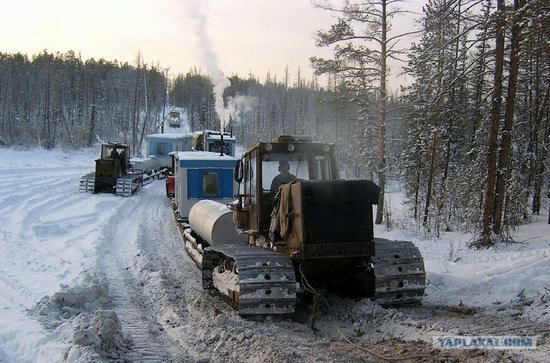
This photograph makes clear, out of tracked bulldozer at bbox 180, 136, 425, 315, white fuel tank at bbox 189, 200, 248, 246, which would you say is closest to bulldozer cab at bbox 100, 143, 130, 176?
white fuel tank at bbox 189, 200, 248, 246

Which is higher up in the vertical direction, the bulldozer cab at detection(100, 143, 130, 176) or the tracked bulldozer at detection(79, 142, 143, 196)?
the bulldozer cab at detection(100, 143, 130, 176)

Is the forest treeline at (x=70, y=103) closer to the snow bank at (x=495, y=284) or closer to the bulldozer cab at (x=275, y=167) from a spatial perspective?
the bulldozer cab at (x=275, y=167)

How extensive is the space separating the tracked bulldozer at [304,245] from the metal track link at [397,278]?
14 mm

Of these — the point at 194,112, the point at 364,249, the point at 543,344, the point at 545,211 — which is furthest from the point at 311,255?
the point at 194,112

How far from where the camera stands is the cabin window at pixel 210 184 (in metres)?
17.4

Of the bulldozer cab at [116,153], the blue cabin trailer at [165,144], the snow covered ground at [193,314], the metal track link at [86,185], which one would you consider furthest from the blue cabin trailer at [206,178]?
the blue cabin trailer at [165,144]

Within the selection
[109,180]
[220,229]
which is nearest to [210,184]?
[220,229]

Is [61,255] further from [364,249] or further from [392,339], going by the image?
[392,339]

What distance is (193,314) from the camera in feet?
23.8

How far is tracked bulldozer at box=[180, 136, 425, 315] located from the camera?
650 cm

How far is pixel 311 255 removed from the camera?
649 centimetres

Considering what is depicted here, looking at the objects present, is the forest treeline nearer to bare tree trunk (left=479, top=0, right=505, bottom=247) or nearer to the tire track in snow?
the tire track in snow

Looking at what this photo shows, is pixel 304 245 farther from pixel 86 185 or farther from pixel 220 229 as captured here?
pixel 86 185

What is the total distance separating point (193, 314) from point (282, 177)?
99.2 inches
